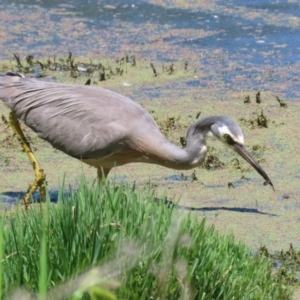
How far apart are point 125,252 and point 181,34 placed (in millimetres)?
7571

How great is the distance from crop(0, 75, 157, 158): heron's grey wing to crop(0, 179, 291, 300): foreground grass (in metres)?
2.03

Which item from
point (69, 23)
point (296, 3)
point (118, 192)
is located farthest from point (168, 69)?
point (118, 192)

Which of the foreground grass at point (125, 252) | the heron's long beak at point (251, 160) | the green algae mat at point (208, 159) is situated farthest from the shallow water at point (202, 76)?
the foreground grass at point (125, 252)

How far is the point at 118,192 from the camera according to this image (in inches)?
173

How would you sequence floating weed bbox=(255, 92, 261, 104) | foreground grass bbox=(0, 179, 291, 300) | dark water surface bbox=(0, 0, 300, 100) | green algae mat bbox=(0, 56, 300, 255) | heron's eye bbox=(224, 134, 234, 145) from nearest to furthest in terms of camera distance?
foreground grass bbox=(0, 179, 291, 300) < green algae mat bbox=(0, 56, 300, 255) < heron's eye bbox=(224, 134, 234, 145) < floating weed bbox=(255, 92, 261, 104) < dark water surface bbox=(0, 0, 300, 100)

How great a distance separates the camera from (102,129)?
657cm

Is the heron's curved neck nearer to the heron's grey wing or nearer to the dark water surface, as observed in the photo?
the heron's grey wing

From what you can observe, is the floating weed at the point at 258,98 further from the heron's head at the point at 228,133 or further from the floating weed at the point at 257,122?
the heron's head at the point at 228,133

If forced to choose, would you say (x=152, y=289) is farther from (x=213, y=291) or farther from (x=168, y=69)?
(x=168, y=69)

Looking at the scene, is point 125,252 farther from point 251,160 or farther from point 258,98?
point 258,98

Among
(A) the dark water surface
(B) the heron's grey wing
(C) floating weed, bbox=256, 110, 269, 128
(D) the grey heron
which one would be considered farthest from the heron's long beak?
(A) the dark water surface

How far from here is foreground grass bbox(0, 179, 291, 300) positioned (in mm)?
3787

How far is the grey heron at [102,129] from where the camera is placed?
6.50 m

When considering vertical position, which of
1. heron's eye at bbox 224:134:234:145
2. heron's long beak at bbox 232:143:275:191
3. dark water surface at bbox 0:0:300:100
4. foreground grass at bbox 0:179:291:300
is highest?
foreground grass at bbox 0:179:291:300
